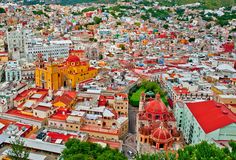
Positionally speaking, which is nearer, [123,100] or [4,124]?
[4,124]

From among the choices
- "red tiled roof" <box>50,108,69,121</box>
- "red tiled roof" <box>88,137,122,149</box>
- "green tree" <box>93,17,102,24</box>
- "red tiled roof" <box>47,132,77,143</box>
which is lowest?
"red tiled roof" <box>88,137,122,149</box>

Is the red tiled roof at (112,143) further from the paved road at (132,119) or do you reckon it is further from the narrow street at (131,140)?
the paved road at (132,119)

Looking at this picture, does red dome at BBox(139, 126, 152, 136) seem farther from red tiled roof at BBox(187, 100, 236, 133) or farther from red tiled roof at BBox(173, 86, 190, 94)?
red tiled roof at BBox(173, 86, 190, 94)

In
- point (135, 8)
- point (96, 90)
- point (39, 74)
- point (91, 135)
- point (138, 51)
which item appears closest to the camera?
point (91, 135)

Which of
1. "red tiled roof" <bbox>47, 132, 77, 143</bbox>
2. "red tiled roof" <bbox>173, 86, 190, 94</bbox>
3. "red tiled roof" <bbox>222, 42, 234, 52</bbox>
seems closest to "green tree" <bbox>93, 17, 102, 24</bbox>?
"red tiled roof" <bbox>222, 42, 234, 52</bbox>

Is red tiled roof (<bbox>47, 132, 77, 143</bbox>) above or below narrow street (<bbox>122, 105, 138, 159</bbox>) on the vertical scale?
above

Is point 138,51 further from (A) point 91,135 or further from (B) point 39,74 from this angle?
(A) point 91,135

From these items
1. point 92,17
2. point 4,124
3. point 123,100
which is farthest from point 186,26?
point 4,124

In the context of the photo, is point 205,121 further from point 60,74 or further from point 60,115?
point 60,74
